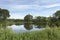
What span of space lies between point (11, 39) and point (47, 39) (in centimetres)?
192

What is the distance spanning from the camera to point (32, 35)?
9297mm

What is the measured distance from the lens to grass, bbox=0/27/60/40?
8.55 metres

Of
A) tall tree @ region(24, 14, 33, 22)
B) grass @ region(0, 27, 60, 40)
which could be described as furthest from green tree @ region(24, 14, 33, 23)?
grass @ region(0, 27, 60, 40)

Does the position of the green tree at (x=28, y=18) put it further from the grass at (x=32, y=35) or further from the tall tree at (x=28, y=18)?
the grass at (x=32, y=35)

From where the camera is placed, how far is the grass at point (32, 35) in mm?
8555

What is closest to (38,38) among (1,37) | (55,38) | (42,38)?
(42,38)

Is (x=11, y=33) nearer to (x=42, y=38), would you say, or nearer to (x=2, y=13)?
(x=42, y=38)

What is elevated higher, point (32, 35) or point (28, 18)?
point (32, 35)

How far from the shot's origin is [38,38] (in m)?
9.09

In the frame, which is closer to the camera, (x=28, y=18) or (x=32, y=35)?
(x=32, y=35)

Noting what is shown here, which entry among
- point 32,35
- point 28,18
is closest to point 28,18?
point 28,18

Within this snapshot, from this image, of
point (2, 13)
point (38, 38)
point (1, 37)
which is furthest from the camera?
point (2, 13)

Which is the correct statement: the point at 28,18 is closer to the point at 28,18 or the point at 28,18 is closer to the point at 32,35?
the point at 28,18

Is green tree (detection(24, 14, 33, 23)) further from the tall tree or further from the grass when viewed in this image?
the grass
